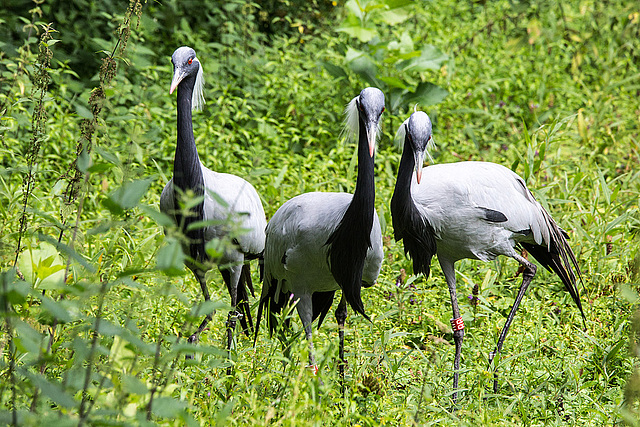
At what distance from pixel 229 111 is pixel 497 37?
12.4 feet

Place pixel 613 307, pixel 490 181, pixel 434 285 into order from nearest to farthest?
pixel 490 181, pixel 613 307, pixel 434 285

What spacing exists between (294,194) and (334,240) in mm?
2142

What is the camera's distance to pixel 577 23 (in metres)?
8.50

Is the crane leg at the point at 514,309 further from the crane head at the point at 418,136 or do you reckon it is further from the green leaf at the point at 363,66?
the green leaf at the point at 363,66

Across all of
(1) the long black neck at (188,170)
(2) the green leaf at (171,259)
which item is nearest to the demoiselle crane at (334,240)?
(1) the long black neck at (188,170)

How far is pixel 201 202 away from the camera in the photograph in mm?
3367

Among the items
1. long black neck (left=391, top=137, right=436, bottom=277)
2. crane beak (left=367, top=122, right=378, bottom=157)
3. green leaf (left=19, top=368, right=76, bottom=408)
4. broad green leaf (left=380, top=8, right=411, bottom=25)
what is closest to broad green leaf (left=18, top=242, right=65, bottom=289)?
green leaf (left=19, top=368, right=76, bottom=408)

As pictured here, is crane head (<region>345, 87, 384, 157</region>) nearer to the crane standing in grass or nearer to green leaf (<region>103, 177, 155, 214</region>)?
the crane standing in grass

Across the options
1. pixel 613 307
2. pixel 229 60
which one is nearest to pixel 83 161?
pixel 613 307

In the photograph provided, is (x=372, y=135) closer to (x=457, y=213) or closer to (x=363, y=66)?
(x=457, y=213)

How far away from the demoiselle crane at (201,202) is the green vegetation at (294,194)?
172 millimetres

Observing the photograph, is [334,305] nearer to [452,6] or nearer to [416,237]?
[416,237]

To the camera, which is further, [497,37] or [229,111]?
[497,37]

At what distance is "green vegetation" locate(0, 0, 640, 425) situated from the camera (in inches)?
74.9
